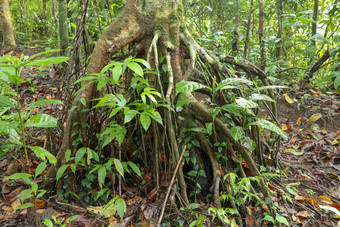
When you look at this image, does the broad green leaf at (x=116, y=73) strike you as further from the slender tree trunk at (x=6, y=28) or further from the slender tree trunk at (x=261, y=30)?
the slender tree trunk at (x=6, y=28)

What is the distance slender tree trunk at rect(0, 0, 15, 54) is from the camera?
6555 millimetres

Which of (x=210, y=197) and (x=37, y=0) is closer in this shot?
(x=210, y=197)

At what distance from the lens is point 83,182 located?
2.61 metres

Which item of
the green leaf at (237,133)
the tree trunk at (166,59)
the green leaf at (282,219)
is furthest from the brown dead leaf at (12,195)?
the green leaf at (282,219)

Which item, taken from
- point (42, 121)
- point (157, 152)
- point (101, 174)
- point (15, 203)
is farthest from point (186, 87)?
point (15, 203)

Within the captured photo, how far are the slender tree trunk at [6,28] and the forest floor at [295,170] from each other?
2.14 m

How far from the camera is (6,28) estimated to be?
674 centimetres

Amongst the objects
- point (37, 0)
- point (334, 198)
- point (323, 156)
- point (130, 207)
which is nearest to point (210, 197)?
point (130, 207)

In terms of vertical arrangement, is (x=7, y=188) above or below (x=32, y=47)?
below

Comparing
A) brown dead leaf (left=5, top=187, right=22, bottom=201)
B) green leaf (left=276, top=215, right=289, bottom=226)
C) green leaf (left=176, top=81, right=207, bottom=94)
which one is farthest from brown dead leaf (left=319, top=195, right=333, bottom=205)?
brown dead leaf (left=5, top=187, right=22, bottom=201)

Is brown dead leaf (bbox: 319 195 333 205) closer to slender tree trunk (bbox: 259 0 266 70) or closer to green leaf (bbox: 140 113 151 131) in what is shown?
green leaf (bbox: 140 113 151 131)

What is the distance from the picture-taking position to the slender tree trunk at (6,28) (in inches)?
258

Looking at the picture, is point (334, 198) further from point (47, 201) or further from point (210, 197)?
point (47, 201)

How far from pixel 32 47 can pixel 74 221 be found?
6.55 meters
